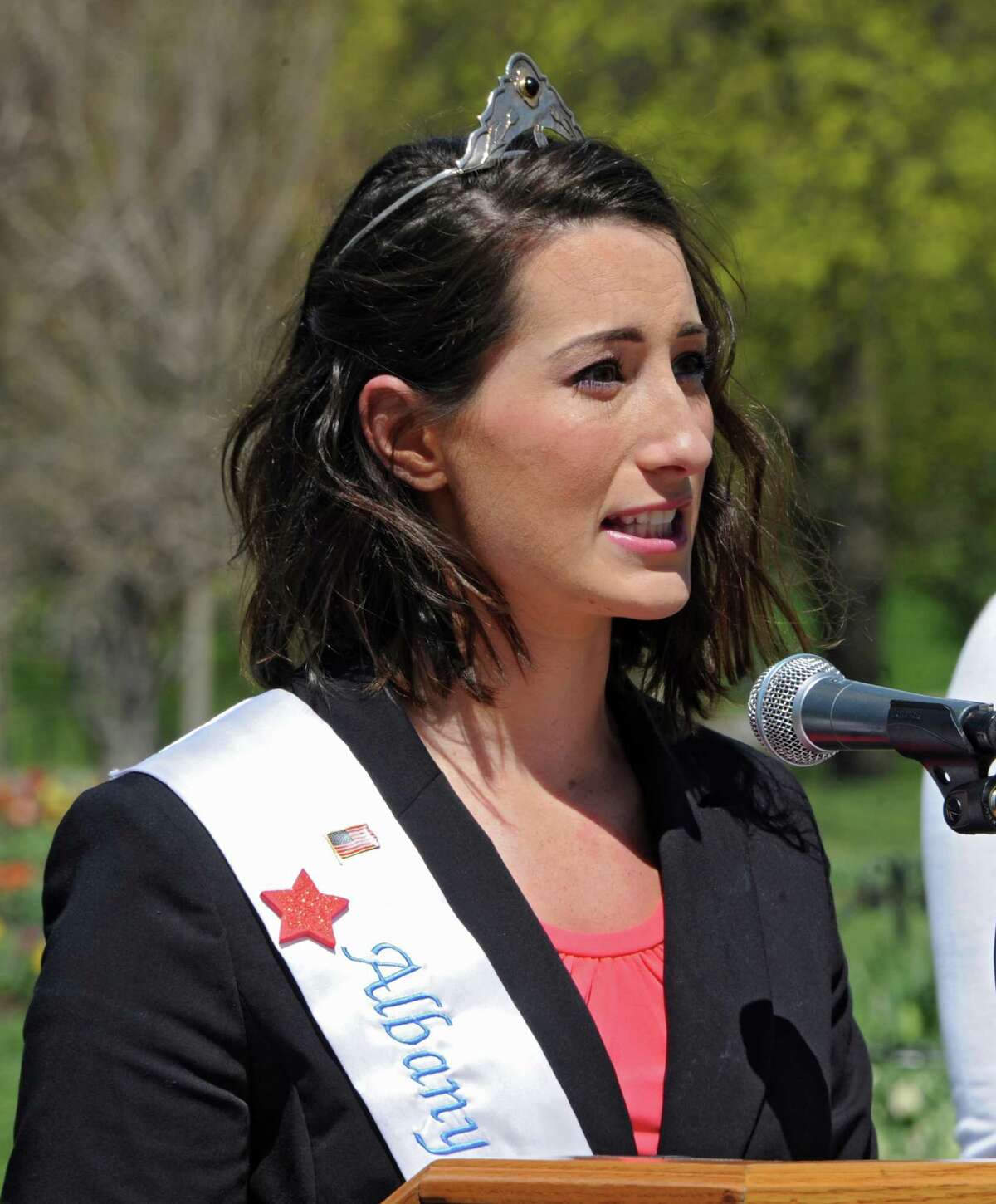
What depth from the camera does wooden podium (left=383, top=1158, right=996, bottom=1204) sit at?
1281 millimetres

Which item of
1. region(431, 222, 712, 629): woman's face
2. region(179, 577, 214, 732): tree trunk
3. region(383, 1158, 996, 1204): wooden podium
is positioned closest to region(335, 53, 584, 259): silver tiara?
region(431, 222, 712, 629): woman's face

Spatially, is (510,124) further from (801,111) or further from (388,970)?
(801,111)

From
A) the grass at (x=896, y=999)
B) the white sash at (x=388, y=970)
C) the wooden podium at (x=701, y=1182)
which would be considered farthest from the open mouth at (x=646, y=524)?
the grass at (x=896, y=999)

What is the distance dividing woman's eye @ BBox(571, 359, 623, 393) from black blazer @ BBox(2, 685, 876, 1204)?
1.49ft

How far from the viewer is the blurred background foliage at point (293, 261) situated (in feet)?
33.6

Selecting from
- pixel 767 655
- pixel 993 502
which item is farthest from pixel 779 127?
pixel 767 655

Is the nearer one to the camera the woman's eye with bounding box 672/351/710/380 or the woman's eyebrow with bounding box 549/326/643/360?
the woman's eyebrow with bounding box 549/326/643/360

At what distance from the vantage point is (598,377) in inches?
83.6

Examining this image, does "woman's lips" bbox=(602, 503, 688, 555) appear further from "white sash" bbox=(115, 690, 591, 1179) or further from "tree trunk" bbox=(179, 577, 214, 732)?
"tree trunk" bbox=(179, 577, 214, 732)

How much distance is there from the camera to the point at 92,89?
34.2ft

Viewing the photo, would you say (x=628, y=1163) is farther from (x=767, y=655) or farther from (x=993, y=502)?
(x=993, y=502)

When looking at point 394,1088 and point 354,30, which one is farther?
point 354,30

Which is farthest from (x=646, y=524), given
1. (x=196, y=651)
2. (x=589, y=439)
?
(x=196, y=651)

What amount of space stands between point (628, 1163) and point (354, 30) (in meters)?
11.6
